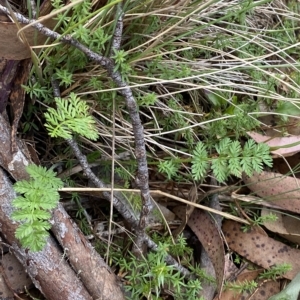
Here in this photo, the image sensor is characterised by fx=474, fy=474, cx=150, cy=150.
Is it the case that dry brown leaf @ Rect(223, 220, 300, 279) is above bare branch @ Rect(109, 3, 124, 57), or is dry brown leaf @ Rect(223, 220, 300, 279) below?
below

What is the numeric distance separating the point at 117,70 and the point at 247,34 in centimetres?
55

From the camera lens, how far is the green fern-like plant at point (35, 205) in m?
0.91

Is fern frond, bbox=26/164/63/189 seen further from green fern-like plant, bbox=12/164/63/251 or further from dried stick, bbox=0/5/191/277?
dried stick, bbox=0/5/191/277

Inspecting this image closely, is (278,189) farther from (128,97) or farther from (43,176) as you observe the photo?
(43,176)

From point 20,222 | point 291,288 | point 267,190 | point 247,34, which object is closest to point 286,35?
point 247,34

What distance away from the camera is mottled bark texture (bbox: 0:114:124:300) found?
1079 mm

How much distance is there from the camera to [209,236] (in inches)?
52.1

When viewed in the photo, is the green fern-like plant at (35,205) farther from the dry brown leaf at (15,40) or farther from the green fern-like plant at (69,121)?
the dry brown leaf at (15,40)

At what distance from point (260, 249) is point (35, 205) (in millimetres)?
707

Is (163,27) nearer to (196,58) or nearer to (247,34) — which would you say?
(196,58)

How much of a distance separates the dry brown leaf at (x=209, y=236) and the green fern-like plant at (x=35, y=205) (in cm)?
47

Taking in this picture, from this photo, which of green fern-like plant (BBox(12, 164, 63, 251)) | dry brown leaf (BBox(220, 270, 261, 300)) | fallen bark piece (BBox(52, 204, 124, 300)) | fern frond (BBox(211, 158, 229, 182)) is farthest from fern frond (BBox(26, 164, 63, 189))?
dry brown leaf (BBox(220, 270, 261, 300))

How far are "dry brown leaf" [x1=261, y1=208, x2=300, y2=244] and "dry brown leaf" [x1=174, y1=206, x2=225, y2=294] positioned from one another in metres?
0.17

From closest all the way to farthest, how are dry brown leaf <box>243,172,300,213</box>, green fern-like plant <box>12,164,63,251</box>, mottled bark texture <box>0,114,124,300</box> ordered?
green fern-like plant <box>12,164,63,251</box> → mottled bark texture <box>0,114,124,300</box> → dry brown leaf <box>243,172,300,213</box>
